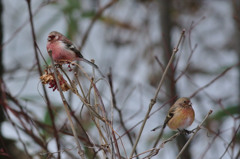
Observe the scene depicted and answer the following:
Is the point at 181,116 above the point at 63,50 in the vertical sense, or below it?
A: below

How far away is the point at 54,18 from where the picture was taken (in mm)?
4590

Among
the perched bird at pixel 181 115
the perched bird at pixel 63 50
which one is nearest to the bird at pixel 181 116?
the perched bird at pixel 181 115

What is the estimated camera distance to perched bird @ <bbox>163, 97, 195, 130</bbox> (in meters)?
2.72

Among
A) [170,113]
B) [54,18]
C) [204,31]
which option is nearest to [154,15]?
[204,31]

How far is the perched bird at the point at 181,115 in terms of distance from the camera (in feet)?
8.91

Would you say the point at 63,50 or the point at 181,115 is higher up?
the point at 63,50

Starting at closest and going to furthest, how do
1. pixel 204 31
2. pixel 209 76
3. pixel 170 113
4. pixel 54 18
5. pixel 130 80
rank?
pixel 170 113 < pixel 54 18 < pixel 130 80 < pixel 209 76 < pixel 204 31

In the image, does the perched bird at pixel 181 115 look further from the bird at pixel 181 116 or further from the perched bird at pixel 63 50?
the perched bird at pixel 63 50

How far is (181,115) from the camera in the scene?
2.78 m

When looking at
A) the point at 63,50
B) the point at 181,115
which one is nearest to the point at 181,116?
the point at 181,115

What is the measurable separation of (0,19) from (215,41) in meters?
4.78

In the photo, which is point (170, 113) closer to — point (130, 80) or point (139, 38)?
point (130, 80)

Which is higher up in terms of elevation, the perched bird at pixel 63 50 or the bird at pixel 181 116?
the perched bird at pixel 63 50

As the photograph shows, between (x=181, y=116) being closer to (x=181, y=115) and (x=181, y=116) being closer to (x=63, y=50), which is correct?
(x=181, y=115)
